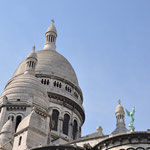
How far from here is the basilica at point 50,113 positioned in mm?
28281

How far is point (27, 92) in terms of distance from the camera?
1738 inches

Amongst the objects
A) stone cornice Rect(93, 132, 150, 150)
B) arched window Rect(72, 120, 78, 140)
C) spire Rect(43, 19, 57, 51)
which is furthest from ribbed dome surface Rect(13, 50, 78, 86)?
stone cornice Rect(93, 132, 150, 150)

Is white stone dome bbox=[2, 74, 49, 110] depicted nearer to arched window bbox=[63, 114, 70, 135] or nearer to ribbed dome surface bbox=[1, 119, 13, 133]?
ribbed dome surface bbox=[1, 119, 13, 133]

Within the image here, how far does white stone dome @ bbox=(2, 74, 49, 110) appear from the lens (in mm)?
42969

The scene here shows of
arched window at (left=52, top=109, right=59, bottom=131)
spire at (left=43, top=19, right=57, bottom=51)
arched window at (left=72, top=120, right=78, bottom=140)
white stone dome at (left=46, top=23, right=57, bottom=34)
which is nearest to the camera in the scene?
arched window at (left=52, top=109, right=59, bottom=131)

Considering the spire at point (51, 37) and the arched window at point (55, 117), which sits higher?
the spire at point (51, 37)

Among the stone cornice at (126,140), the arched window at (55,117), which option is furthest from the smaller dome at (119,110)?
the stone cornice at (126,140)

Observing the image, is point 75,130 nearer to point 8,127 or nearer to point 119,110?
point 119,110

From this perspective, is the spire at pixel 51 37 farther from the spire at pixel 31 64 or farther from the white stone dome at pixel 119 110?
the white stone dome at pixel 119 110

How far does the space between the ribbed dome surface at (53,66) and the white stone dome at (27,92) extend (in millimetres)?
8695

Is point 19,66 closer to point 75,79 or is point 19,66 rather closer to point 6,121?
point 75,79

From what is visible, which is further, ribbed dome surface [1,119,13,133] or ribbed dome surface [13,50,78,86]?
ribbed dome surface [13,50,78,86]

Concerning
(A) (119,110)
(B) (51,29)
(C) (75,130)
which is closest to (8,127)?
(C) (75,130)

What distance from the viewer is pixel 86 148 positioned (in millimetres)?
27859
